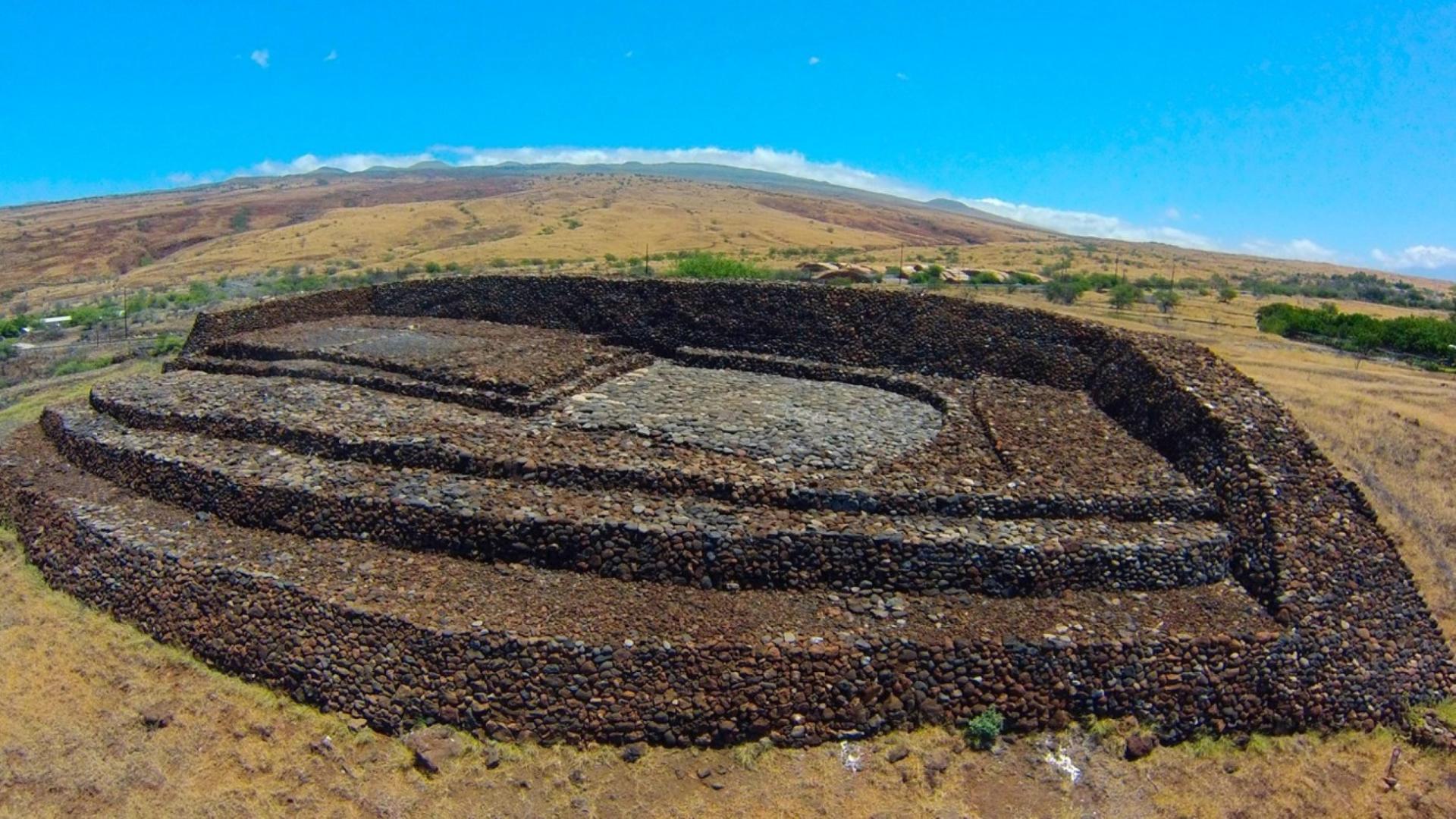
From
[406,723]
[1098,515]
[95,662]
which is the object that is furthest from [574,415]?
[1098,515]

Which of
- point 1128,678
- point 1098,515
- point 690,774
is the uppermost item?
point 1098,515

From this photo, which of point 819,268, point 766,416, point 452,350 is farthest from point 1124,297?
point 452,350

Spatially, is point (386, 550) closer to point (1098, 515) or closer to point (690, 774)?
point (690, 774)

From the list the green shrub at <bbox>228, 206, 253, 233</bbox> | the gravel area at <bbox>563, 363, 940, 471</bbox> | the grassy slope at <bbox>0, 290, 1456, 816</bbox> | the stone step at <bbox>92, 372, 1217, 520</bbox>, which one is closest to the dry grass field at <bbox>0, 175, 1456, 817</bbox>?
the grassy slope at <bbox>0, 290, 1456, 816</bbox>

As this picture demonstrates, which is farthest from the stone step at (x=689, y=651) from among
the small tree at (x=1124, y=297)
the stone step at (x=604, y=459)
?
the small tree at (x=1124, y=297)

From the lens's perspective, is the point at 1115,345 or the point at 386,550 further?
the point at 1115,345

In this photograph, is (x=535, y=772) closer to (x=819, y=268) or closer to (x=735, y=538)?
(x=735, y=538)

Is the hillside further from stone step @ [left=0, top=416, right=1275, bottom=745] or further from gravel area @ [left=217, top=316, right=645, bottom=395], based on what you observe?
stone step @ [left=0, top=416, right=1275, bottom=745]
